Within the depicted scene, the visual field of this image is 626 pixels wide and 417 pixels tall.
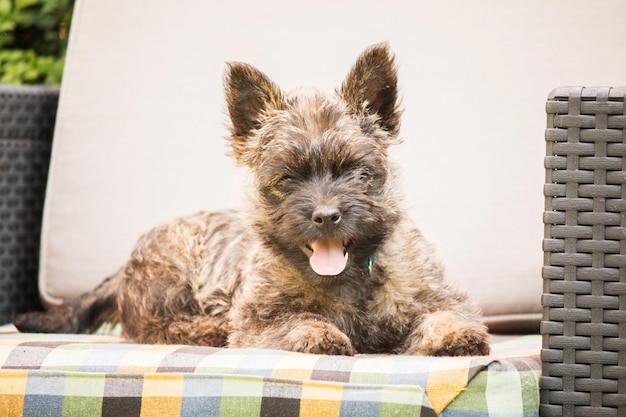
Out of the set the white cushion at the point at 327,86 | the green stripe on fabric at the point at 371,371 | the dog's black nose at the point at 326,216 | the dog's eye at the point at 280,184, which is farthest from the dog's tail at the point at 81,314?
the green stripe on fabric at the point at 371,371

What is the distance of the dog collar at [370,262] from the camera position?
318 centimetres

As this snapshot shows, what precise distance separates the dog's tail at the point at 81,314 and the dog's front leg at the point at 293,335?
884 mm

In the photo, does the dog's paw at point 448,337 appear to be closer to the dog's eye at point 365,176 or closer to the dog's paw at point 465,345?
the dog's paw at point 465,345

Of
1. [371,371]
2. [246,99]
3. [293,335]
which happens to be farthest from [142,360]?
[246,99]

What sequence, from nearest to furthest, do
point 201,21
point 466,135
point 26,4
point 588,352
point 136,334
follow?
1. point 588,352
2. point 136,334
3. point 466,135
4. point 201,21
5. point 26,4

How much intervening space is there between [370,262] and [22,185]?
2.05 meters

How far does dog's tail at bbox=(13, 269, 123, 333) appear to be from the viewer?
3865mm

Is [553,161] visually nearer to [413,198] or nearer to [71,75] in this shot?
[413,198]

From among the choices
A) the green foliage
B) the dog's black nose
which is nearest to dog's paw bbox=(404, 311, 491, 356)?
the dog's black nose

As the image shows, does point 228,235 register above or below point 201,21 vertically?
below

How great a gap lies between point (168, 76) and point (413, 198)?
136cm

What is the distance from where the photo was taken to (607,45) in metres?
3.90

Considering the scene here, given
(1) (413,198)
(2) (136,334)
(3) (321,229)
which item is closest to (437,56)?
(1) (413,198)

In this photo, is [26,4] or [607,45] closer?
[607,45]
